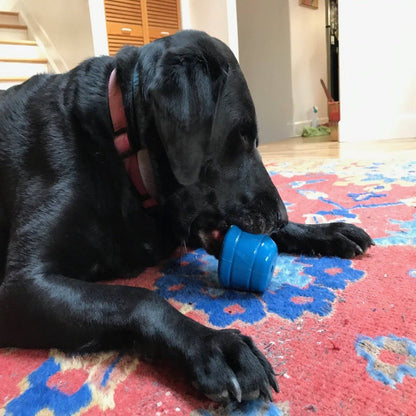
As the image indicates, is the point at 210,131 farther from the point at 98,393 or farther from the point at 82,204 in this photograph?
the point at 98,393

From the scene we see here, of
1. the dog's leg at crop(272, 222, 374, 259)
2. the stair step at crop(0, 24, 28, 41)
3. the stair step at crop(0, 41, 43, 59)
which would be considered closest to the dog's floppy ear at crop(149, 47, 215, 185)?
the dog's leg at crop(272, 222, 374, 259)

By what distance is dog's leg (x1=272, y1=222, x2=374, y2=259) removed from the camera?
43.5 inches

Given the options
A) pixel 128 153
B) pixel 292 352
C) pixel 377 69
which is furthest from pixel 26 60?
pixel 292 352

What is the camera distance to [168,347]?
0.68m

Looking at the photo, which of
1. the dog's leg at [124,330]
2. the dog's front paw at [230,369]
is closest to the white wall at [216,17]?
the dog's leg at [124,330]

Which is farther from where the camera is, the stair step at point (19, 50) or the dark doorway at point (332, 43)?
the dark doorway at point (332, 43)

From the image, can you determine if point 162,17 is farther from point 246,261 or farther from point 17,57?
point 246,261

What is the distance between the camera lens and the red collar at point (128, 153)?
930mm

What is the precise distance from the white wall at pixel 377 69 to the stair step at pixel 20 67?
3.10 m

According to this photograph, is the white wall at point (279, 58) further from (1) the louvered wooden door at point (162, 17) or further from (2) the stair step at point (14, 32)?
(2) the stair step at point (14, 32)

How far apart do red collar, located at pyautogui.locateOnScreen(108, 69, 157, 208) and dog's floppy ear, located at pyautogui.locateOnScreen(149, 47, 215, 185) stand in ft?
0.39

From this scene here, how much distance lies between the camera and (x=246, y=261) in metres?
0.91

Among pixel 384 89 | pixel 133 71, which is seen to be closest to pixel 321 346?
pixel 133 71

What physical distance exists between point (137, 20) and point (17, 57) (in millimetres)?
1404
